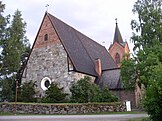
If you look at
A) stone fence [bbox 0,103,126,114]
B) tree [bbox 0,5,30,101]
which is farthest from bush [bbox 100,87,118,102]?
tree [bbox 0,5,30,101]

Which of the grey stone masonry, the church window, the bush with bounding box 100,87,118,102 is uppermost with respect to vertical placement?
the grey stone masonry

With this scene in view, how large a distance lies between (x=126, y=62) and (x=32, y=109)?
1070cm

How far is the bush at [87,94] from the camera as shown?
26156 millimetres

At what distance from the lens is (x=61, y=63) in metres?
30.5

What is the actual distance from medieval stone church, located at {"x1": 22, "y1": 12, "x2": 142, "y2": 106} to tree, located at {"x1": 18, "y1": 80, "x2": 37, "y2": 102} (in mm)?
1573

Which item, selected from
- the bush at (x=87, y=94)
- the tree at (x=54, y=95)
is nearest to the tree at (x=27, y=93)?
the tree at (x=54, y=95)

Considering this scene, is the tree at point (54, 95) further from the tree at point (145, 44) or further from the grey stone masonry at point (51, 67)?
the tree at point (145, 44)

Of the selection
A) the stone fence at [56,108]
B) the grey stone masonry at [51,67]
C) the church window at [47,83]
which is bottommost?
the stone fence at [56,108]

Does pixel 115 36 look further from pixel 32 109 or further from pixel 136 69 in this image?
pixel 32 109

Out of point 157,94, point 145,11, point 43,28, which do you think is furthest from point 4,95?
point 157,94

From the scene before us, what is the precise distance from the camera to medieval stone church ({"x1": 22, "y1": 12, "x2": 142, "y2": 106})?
30.1 metres

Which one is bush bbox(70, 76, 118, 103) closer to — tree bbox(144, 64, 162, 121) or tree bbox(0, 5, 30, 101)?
tree bbox(0, 5, 30, 101)

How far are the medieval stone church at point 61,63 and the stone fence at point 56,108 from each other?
7003 mm

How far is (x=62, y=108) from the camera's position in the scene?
21938 mm
